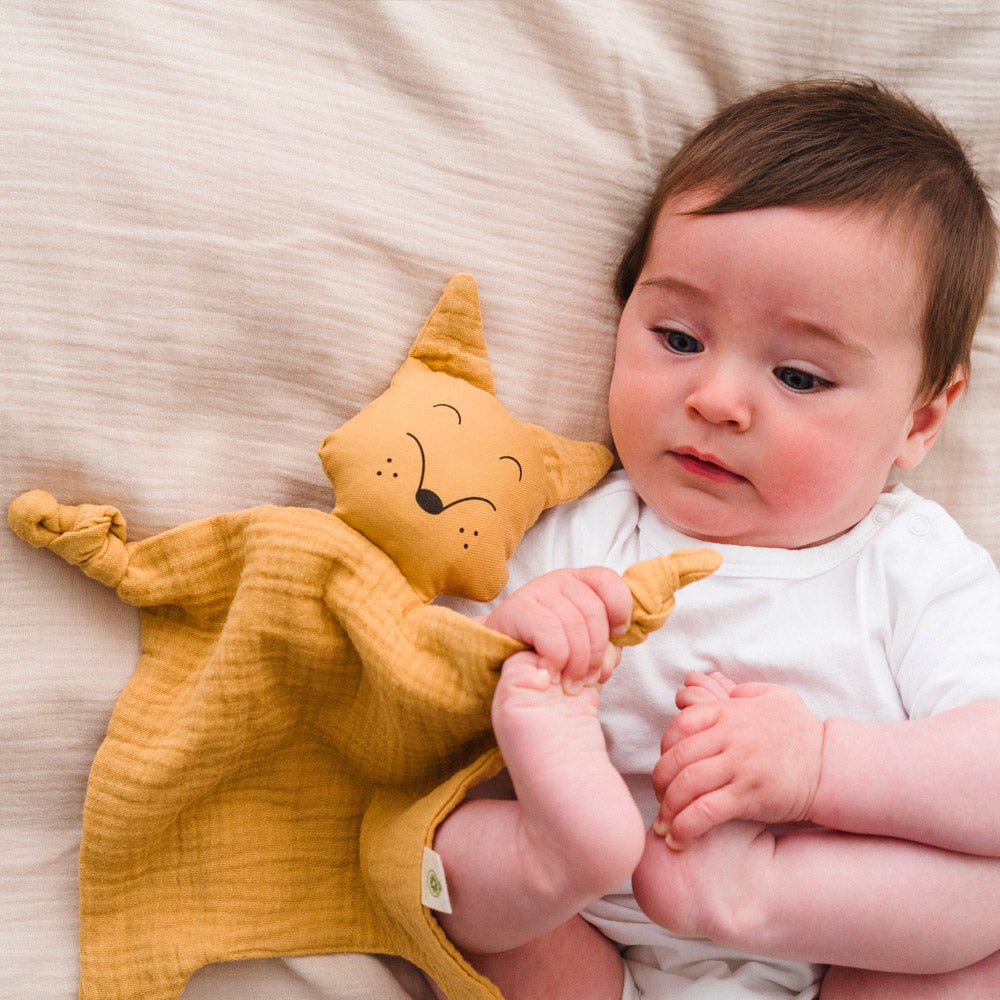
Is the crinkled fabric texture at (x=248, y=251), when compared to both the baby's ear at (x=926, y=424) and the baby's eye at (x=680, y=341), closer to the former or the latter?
the baby's eye at (x=680, y=341)

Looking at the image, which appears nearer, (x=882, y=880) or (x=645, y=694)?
(x=882, y=880)

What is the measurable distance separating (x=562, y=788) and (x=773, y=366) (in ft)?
1.62

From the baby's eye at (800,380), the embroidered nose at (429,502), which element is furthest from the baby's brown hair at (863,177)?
the embroidered nose at (429,502)

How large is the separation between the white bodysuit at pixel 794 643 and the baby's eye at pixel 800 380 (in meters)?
0.18

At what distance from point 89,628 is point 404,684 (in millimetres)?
337

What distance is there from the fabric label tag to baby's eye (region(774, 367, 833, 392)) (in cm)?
57

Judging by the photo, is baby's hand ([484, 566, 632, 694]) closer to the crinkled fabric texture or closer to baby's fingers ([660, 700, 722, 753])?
baby's fingers ([660, 700, 722, 753])

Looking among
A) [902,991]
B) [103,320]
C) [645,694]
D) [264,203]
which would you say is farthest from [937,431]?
[103,320]

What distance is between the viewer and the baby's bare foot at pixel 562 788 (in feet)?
2.75

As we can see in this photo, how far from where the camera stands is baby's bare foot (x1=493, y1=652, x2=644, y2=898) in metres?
0.84

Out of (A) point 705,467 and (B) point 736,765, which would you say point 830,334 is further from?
(B) point 736,765

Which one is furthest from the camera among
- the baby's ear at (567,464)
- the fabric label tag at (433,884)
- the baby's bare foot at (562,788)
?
the baby's ear at (567,464)

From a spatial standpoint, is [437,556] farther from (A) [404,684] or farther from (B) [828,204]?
(B) [828,204]

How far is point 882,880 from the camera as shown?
3.24ft
